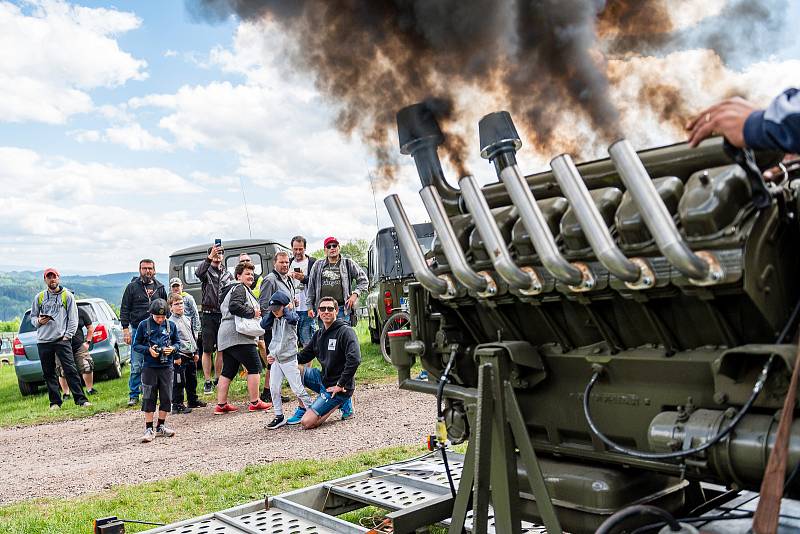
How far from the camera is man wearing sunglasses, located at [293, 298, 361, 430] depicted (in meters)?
7.40

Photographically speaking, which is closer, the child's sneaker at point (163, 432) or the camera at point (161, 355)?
the camera at point (161, 355)

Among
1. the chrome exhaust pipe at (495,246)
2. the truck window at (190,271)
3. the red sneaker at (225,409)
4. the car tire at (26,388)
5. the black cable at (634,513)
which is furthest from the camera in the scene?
the truck window at (190,271)

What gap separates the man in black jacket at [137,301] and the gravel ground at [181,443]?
1094 millimetres

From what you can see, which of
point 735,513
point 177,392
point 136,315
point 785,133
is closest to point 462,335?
point 735,513

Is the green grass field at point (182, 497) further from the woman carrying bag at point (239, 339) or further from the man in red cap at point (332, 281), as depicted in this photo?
the man in red cap at point (332, 281)

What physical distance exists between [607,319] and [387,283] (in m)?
9.13

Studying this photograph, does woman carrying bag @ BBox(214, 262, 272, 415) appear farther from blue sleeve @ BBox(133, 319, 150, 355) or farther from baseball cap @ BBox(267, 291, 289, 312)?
blue sleeve @ BBox(133, 319, 150, 355)

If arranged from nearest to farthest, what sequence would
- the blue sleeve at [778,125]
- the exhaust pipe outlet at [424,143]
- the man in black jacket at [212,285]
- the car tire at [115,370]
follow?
the blue sleeve at [778,125], the exhaust pipe outlet at [424,143], the man in black jacket at [212,285], the car tire at [115,370]

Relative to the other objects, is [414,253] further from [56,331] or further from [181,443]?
[56,331]

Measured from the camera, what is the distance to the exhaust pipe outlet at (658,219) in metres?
2.34

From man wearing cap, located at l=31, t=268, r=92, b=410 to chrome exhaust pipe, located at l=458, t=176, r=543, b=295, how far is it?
9.03m

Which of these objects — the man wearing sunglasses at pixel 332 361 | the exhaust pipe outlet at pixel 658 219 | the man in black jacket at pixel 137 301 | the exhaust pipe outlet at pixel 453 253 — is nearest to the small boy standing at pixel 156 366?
the man wearing sunglasses at pixel 332 361

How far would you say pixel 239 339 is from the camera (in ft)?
28.1

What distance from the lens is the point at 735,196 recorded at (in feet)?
8.05
